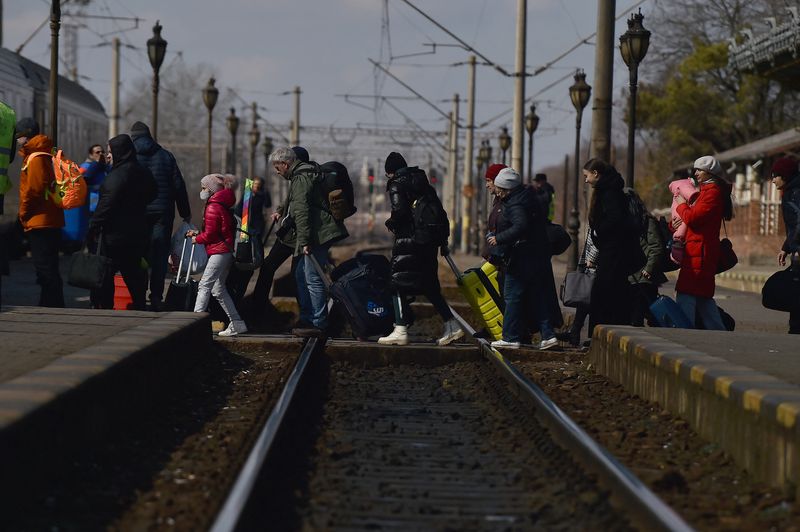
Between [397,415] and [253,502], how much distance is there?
A: 357 centimetres

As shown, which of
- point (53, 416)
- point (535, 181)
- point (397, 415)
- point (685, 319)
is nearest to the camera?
point (53, 416)

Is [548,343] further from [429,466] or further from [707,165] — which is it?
[429,466]

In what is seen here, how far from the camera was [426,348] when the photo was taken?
13.0m

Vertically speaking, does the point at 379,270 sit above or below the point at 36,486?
above

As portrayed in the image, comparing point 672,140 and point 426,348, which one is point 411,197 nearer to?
point 426,348

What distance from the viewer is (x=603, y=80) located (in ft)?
56.5

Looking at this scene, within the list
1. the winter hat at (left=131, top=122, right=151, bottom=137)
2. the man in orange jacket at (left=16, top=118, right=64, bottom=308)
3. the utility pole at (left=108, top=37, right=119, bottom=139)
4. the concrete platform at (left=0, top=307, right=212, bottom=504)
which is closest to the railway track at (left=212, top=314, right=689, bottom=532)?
the concrete platform at (left=0, top=307, right=212, bottom=504)

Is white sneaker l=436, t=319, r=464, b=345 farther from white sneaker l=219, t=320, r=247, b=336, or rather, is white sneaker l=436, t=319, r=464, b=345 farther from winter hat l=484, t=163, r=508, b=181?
white sneaker l=219, t=320, r=247, b=336

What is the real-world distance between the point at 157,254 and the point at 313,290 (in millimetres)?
2104

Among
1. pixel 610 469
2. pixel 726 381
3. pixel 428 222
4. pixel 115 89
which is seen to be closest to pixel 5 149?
pixel 428 222

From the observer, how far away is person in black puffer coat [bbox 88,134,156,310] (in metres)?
13.4

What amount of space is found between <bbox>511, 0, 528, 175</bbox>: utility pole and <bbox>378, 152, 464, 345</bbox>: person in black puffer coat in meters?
17.1

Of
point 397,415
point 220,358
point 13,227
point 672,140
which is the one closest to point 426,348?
point 220,358

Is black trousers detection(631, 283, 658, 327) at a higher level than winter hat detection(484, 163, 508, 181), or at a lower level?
lower
